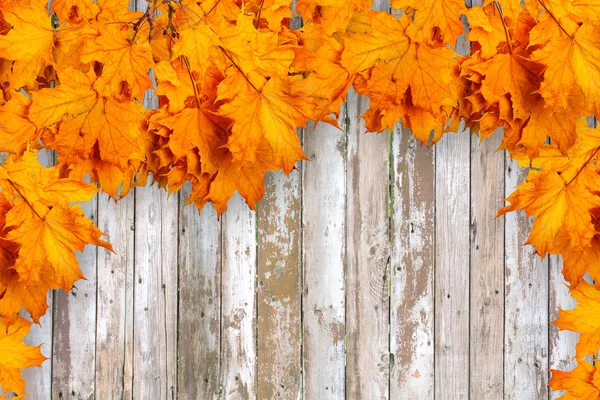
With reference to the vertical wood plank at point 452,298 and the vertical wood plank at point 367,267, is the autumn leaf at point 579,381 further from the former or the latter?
the vertical wood plank at point 367,267

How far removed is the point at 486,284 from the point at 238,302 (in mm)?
594

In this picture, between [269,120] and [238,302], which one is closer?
[269,120]

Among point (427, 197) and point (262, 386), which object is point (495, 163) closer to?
point (427, 197)

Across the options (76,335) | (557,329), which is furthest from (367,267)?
(76,335)

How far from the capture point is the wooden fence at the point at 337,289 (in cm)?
142

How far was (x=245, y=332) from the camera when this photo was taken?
4.70 feet

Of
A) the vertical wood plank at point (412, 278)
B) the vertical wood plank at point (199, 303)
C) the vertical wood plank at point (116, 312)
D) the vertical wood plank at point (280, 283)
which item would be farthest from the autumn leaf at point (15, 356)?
the vertical wood plank at point (412, 278)

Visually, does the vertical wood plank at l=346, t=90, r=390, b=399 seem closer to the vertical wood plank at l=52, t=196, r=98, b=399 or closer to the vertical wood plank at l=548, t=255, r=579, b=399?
the vertical wood plank at l=548, t=255, r=579, b=399

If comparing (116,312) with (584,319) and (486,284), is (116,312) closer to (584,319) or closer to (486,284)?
(486,284)

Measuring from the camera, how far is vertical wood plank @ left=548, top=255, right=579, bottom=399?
4.67ft

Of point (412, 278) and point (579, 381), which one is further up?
point (412, 278)

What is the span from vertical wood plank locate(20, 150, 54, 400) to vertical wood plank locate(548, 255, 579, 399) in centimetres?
120

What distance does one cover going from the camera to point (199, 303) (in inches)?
56.4

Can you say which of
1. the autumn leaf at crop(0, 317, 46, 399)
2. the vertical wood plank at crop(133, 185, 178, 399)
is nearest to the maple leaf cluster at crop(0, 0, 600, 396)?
the autumn leaf at crop(0, 317, 46, 399)
